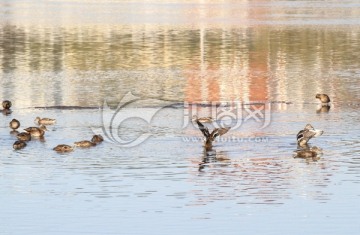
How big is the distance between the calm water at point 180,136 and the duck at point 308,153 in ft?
0.73

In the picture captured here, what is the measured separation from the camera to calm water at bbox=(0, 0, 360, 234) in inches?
691

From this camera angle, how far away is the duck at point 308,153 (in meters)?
22.5

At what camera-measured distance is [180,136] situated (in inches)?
984

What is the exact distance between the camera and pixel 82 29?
67.1m

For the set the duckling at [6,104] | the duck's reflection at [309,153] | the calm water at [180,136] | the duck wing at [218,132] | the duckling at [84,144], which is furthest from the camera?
the duckling at [6,104]

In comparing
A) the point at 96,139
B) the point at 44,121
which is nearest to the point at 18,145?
the point at 96,139

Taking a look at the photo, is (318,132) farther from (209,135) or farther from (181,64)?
(181,64)

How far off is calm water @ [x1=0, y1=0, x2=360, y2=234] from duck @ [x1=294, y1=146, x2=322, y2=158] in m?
0.22

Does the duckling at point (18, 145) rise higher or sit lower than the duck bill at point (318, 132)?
lower

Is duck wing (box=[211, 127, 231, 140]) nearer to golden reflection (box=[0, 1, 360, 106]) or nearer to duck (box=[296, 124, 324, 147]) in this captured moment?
duck (box=[296, 124, 324, 147])

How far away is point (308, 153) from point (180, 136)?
3564mm

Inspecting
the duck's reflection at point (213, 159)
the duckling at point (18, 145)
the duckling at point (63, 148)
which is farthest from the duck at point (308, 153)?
the duckling at point (18, 145)

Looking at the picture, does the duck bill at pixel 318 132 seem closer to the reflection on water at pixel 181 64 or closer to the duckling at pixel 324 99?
the duckling at pixel 324 99

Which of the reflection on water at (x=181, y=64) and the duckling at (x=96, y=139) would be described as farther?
the reflection on water at (x=181, y=64)
